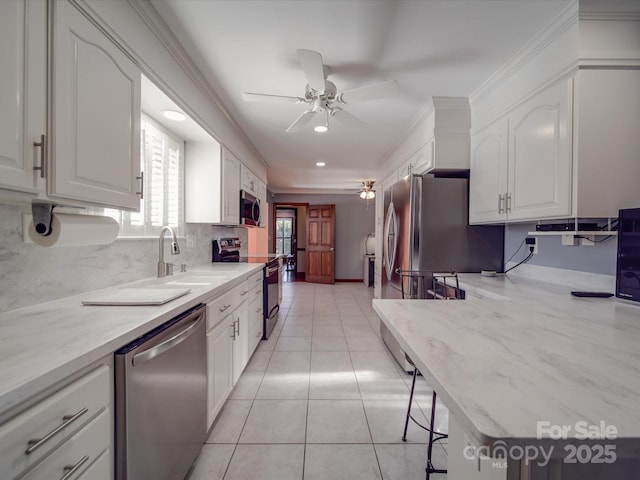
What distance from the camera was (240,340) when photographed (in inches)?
88.6

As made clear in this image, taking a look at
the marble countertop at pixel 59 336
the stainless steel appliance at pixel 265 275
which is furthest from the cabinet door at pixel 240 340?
the marble countertop at pixel 59 336

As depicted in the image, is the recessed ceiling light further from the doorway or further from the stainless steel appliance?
the doorway

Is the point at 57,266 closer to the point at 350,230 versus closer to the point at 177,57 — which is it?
the point at 177,57

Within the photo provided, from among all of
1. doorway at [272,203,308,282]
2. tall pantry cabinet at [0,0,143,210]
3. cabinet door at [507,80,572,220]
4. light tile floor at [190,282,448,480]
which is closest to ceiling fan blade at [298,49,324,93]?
tall pantry cabinet at [0,0,143,210]

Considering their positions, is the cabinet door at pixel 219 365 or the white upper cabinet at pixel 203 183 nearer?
the cabinet door at pixel 219 365

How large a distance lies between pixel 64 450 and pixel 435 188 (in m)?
2.59

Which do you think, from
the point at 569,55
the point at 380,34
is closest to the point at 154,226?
the point at 380,34

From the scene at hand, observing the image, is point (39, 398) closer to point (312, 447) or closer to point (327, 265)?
point (312, 447)

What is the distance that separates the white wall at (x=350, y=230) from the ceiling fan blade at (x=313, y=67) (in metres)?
5.52

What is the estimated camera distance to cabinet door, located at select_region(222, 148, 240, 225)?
2.69 m

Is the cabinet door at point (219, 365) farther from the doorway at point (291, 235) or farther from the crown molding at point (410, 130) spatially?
the doorway at point (291, 235)

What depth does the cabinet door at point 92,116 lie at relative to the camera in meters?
0.97

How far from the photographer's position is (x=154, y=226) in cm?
209

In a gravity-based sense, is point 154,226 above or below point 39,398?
above
